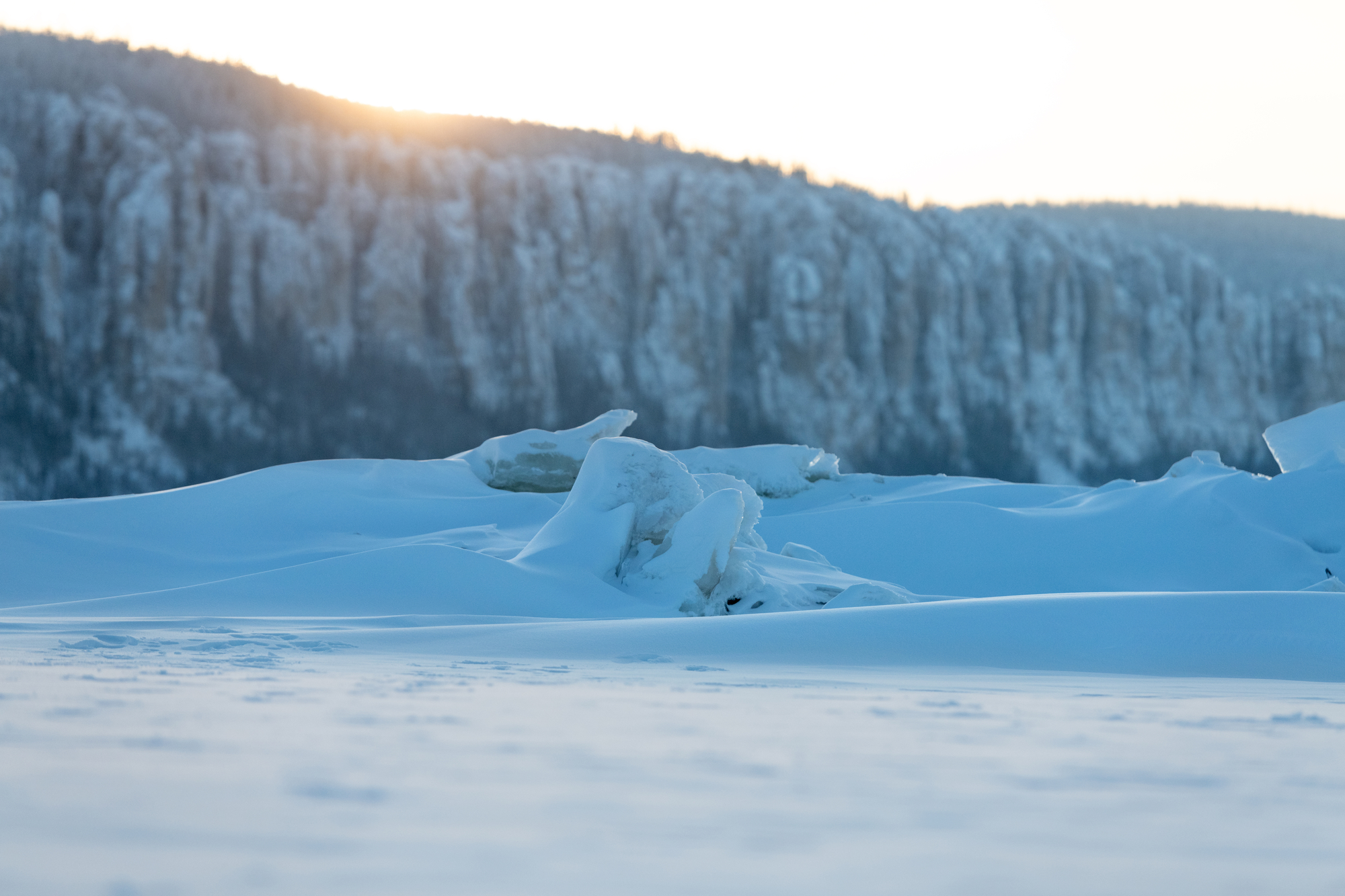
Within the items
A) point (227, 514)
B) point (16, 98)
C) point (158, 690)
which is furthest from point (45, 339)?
point (158, 690)

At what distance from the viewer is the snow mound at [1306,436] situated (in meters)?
10.5

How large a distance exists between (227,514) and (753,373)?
51.3 ft

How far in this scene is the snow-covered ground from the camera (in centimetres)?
136

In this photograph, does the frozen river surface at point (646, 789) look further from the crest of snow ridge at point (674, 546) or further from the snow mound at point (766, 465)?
the snow mound at point (766, 465)

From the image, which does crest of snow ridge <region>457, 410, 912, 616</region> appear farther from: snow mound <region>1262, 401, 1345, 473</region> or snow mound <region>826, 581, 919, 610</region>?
snow mound <region>1262, 401, 1345, 473</region>

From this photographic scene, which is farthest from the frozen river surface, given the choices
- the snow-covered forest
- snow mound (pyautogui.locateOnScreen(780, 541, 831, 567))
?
the snow-covered forest

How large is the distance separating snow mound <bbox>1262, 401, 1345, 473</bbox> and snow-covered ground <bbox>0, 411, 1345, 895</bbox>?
2.71 metres

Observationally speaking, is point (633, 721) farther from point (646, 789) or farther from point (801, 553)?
point (801, 553)

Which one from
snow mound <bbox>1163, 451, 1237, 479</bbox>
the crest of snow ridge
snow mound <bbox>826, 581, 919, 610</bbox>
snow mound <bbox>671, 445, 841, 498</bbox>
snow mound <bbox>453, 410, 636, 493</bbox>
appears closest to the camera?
snow mound <bbox>826, 581, 919, 610</bbox>

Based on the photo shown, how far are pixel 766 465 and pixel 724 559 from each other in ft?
21.0

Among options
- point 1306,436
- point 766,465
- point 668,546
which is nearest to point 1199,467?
point 1306,436

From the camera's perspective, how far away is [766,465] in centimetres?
1255

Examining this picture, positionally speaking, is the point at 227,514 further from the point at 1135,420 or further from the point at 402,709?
the point at 1135,420

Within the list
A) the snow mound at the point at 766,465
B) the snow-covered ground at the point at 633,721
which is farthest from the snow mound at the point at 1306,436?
the snow mound at the point at 766,465
